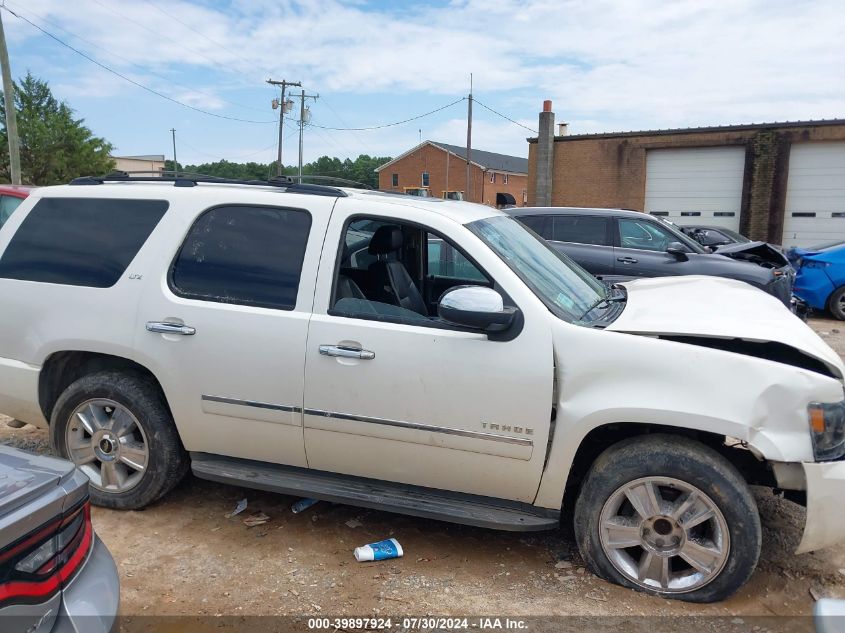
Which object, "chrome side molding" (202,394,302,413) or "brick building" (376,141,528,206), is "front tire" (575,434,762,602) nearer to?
"chrome side molding" (202,394,302,413)

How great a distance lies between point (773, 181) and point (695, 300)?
887 inches

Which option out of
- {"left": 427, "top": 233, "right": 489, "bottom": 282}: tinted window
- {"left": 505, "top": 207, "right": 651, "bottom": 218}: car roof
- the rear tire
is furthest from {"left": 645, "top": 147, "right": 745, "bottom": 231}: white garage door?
{"left": 427, "top": 233, "right": 489, "bottom": 282}: tinted window

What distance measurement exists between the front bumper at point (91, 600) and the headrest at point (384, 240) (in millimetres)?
2284

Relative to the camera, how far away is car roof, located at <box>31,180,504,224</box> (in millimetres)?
3498

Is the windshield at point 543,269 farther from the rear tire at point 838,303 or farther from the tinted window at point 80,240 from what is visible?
the rear tire at point 838,303

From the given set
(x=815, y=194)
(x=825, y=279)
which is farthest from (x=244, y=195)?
(x=815, y=194)

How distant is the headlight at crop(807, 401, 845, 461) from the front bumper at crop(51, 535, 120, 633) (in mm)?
2756

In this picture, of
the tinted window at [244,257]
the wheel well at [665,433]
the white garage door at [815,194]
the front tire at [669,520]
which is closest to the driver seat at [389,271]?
the tinted window at [244,257]

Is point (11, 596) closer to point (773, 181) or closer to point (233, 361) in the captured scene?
point (233, 361)

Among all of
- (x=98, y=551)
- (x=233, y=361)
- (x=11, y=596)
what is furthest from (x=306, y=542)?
(x=11, y=596)

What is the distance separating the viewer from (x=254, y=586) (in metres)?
3.14

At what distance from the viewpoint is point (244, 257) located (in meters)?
3.52

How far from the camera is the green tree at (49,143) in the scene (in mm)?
37719

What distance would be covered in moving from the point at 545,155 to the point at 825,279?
1680cm
